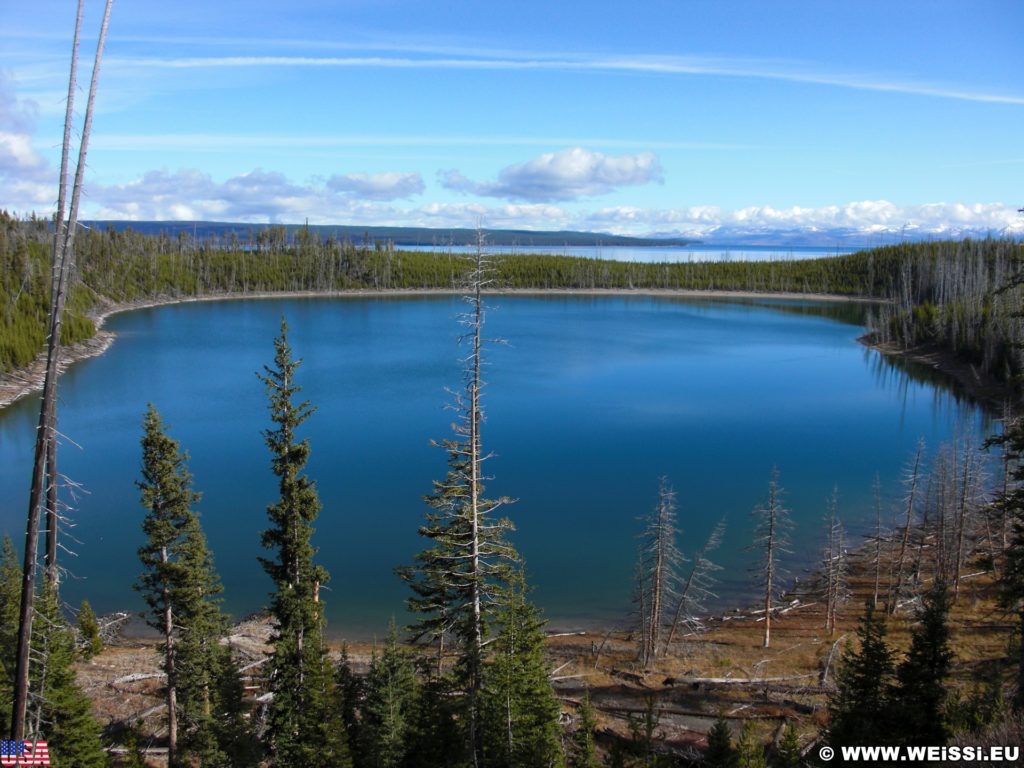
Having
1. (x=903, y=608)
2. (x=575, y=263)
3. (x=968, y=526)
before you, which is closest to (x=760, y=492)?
(x=968, y=526)

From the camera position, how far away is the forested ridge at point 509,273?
251ft

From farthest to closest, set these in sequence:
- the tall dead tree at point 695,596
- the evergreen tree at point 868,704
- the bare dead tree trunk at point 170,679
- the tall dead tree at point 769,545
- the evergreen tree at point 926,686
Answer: the tall dead tree at point 695,596, the tall dead tree at point 769,545, the bare dead tree trunk at point 170,679, the evergreen tree at point 868,704, the evergreen tree at point 926,686

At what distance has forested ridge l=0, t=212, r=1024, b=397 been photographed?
7662 centimetres

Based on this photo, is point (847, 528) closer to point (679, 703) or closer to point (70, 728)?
point (679, 703)

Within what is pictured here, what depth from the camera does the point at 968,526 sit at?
25.8m

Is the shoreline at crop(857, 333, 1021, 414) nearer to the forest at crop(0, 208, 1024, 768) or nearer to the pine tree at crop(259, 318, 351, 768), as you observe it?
the forest at crop(0, 208, 1024, 768)

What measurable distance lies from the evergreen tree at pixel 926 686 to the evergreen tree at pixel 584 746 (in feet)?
14.7

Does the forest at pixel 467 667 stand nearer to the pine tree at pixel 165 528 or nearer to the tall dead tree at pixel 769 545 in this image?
the pine tree at pixel 165 528

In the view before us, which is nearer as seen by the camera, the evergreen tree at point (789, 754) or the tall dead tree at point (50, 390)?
the tall dead tree at point (50, 390)

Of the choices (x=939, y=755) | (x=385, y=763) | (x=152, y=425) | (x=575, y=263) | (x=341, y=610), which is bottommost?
(x=341, y=610)

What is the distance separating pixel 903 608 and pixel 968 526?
599 cm

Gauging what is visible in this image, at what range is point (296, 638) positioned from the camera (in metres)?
12.9

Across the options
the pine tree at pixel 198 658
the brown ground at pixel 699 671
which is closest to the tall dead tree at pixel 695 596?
the brown ground at pixel 699 671

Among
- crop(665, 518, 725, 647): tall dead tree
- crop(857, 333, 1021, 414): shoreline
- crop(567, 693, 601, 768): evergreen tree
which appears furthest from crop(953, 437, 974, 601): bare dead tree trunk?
crop(857, 333, 1021, 414): shoreline
